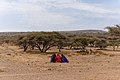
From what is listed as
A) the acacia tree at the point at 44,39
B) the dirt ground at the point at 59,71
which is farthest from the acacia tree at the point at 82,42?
the dirt ground at the point at 59,71

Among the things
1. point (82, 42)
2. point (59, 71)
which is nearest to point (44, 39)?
point (82, 42)

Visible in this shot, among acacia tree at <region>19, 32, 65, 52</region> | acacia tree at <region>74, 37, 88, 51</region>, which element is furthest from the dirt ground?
acacia tree at <region>74, 37, 88, 51</region>

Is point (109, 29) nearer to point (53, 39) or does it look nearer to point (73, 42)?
point (73, 42)

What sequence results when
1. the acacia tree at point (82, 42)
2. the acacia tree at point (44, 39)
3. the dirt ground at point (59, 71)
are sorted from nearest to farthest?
the dirt ground at point (59, 71) → the acacia tree at point (44, 39) → the acacia tree at point (82, 42)

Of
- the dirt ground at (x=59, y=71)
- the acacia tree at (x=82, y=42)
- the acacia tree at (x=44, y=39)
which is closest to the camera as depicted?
the dirt ground at (x=59, y=71)

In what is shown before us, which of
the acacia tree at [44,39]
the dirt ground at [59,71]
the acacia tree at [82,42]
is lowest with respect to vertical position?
the dirt ground at [59,71]

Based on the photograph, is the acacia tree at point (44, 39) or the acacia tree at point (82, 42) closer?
the acacia tree at point (44, 39)

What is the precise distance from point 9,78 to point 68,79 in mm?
4076

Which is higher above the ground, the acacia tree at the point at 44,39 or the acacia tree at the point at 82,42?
the acacia tree at the point at 44,39

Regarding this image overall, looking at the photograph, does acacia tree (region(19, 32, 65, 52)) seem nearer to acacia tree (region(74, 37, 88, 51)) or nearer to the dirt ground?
acacia tree (region(74, 37, 88, 51))

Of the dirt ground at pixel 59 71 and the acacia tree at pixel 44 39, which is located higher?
the acacia tree at pixel 44 39

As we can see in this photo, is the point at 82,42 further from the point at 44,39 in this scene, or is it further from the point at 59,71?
the point at 59,71

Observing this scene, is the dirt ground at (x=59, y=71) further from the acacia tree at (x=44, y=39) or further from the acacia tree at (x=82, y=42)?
the acacia tree at (x=82, y=42)

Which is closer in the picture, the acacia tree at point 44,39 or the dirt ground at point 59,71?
the dirt ground at point 59,71
